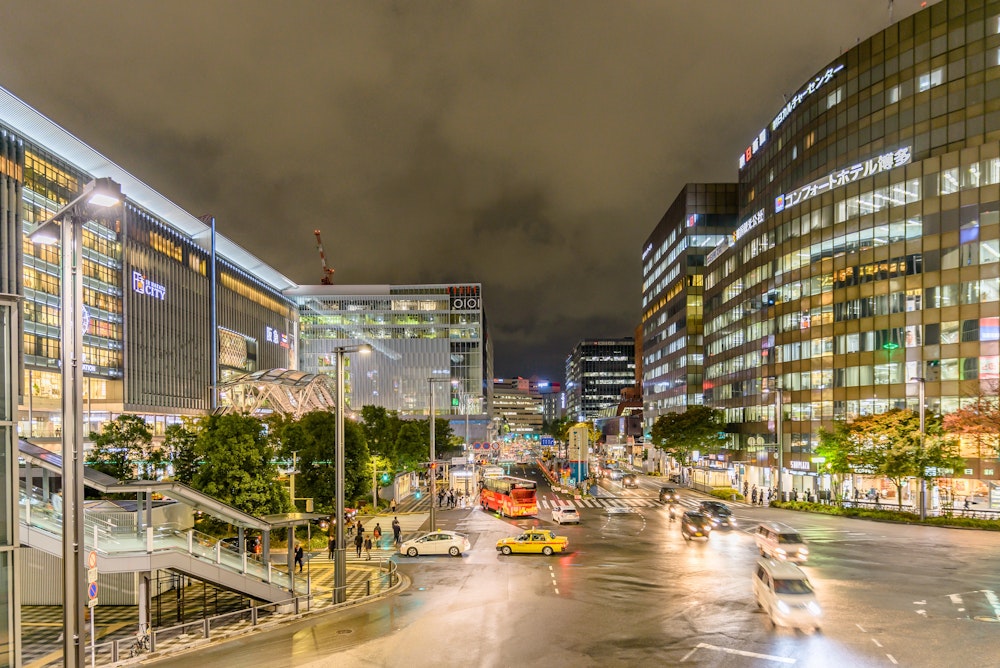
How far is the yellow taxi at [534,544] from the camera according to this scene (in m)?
36.6

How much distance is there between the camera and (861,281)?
69062mm

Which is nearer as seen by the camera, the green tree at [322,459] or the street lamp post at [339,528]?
the street lamp post at [339,528]

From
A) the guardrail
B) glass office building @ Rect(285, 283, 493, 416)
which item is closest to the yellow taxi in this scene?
the guardrail

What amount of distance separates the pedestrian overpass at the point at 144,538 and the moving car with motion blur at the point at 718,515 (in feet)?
102

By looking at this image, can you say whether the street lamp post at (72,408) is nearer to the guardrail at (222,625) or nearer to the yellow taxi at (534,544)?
the guardrail at (222,625)

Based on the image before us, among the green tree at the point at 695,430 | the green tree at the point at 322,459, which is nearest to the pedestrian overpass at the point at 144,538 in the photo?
the green tree at the point at 322,459

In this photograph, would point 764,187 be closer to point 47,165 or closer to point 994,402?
point 994,402

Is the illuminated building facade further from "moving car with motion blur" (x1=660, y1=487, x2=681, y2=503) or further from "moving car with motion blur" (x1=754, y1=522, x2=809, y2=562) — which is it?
"moving car with motion blur" (x1=660, y1=487, x2=681, y2=503)

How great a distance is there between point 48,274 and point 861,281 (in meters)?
84.7

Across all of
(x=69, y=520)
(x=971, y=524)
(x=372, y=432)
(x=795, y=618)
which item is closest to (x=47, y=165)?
(x=372, y=432)

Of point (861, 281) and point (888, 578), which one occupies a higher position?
point (861, 281)

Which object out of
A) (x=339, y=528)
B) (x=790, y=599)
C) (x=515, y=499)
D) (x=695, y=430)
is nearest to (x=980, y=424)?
(x=515, y=499)

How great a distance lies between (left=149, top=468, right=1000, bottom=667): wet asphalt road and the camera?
1891 centimetres

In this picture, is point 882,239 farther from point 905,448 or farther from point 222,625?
point 222,625
